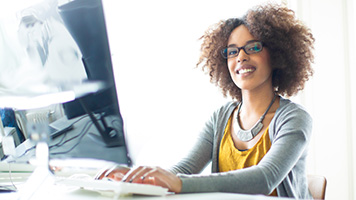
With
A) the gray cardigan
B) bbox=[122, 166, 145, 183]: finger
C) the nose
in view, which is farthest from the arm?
the nose

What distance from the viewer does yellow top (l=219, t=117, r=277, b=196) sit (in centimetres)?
126

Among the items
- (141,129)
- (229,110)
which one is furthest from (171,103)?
(229,110)

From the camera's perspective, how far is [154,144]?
1.98 meters

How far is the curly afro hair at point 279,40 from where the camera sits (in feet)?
4.62

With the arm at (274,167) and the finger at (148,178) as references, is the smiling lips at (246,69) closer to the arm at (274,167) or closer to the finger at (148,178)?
the arm at (274,167)

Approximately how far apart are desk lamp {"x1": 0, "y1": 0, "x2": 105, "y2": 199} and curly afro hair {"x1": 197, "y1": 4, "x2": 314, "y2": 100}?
812 mm

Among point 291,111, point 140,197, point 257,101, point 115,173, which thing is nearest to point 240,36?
point 257,101

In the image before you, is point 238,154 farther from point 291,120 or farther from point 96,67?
point 96,67

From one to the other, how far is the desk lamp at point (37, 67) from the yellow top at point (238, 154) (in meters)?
0.68

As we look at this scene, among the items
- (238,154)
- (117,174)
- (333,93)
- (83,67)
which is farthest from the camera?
(333,93)

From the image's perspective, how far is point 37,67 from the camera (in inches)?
32.1

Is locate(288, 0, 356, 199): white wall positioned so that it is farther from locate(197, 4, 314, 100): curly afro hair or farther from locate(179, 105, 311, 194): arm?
locate(179, 105, 311, 194): arm

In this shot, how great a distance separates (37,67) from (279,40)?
94 centimetres

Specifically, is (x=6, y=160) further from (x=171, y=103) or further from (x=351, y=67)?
(x=351, y=67)
